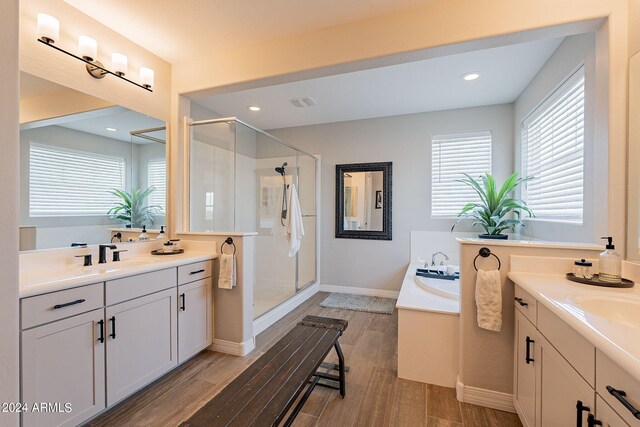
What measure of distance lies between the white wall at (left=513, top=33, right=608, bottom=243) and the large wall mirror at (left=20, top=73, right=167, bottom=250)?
10.4 feet

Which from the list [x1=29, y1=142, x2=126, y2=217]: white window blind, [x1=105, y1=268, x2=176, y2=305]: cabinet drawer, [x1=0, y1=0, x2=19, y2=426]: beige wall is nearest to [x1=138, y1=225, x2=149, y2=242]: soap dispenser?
[x1=29, y1=142, x2=126, y2=217]: white window blind

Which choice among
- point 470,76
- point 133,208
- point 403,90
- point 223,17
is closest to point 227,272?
point 133,208

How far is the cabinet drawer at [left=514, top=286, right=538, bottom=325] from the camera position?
53.7 inches

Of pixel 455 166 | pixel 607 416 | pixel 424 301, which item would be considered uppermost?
pixel 455 166

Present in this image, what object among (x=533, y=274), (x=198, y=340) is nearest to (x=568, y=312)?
(x=533, y=274)

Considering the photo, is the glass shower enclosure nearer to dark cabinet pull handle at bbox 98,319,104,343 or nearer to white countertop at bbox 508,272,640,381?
dark cabinet pull handle at bbox 98,319,104,343

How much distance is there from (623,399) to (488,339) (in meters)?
1.13

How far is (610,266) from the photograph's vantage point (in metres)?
1.39

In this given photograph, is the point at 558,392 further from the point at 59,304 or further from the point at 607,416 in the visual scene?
the point at 59,304

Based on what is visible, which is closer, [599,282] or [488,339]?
[599,282]

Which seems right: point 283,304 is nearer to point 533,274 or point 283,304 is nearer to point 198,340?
point 198,340

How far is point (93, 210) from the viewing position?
204 centimetres

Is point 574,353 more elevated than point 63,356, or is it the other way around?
point 574,353

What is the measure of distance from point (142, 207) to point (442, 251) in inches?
133
